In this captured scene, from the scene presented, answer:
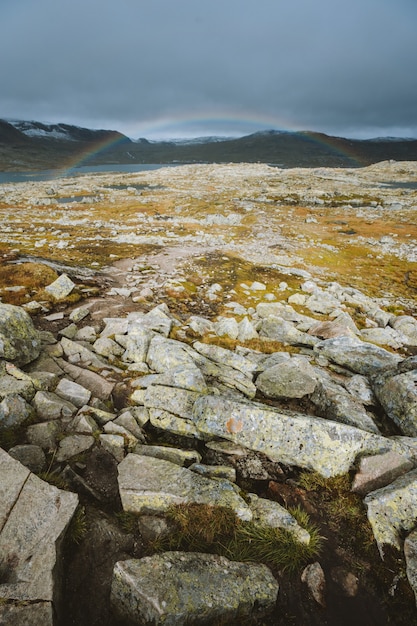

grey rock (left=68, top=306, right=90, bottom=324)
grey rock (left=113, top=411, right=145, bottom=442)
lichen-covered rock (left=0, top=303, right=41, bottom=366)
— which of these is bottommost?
grey rock (left=113, top=411, right=145, bottom=442)

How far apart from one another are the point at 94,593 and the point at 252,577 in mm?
2565

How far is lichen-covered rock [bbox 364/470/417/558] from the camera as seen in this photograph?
18.9 ft

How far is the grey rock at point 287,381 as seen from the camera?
10094 millimetres

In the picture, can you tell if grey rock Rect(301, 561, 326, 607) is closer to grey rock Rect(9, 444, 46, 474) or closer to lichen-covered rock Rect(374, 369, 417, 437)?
lichen-covered rock Rect(374, 369, 417, 437)

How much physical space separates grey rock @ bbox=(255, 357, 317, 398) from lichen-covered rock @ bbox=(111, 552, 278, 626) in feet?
18.4

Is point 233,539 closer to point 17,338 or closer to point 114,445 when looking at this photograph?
point 114,445

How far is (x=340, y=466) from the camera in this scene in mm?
7262

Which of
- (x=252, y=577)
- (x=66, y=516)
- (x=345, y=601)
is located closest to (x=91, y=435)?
(x=66, y=516)

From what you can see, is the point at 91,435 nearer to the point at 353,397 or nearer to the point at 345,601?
the point at 345,601

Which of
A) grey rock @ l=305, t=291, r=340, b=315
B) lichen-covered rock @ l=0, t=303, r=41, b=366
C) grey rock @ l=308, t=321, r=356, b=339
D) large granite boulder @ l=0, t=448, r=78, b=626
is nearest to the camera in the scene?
large granite boulder @ l=0, t=448, r=78, b=626

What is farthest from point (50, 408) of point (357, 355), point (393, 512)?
point (357, 355)

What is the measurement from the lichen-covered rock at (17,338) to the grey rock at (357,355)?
12.2 meters

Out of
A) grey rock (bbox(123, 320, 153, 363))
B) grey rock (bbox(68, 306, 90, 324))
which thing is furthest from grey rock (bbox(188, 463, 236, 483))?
grey rock (bbox(68, 306, 90, 324))

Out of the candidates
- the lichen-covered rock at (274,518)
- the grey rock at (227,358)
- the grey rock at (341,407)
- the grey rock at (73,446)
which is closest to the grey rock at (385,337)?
the grey rock at (341,407)
